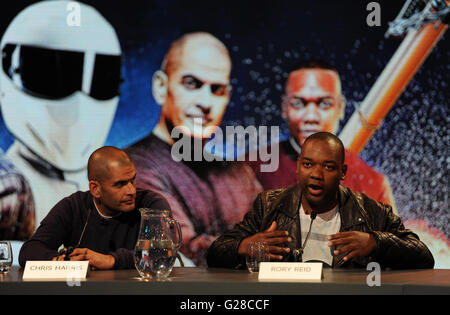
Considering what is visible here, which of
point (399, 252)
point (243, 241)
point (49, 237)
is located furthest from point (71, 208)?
point (399, 252)

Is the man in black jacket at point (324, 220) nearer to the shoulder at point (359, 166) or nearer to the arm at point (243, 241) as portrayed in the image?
the arm at point (243, 241)

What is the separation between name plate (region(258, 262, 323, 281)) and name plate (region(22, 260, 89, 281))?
0.61 meters

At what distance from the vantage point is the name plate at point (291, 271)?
2198 mm

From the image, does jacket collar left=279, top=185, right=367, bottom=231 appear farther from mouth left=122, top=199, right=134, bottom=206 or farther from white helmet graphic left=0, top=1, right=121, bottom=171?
white helmet graphic left=0, top=1, right=121, bottom=171

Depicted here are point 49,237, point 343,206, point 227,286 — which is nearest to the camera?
point 227,286

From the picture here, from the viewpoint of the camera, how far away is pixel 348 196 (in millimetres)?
3395

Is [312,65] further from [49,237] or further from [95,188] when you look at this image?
[49,237]

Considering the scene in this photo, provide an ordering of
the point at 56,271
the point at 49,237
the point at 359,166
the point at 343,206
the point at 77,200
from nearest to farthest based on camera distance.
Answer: the point at 56,271 → the point at 49,237 → the point at 343,206 → the point at 77,200 → the point at 359,166

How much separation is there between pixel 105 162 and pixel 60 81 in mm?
1448

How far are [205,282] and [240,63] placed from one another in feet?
8.37

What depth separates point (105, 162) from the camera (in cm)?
336

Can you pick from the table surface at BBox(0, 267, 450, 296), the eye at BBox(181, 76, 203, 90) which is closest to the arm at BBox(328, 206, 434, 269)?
the table surface at BBox(0, 267, 450, 296)

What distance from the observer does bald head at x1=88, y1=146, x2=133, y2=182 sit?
3344 millimetres
